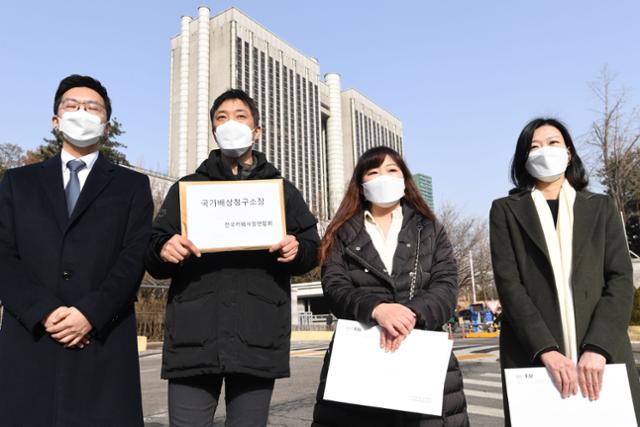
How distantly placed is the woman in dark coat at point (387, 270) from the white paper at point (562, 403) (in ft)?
1.13

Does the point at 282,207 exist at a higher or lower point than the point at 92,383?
higher

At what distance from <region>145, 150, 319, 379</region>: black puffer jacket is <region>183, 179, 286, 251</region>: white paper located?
124 millimetres

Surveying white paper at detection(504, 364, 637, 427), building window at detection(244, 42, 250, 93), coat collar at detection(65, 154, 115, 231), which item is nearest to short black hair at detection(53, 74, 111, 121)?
coat collar at detection(65, 154, 115, 231)

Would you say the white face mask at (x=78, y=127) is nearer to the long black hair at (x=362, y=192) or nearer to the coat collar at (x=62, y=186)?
the coat collar at (x=62, y=186)

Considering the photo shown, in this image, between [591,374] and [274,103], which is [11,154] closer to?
[274,103]

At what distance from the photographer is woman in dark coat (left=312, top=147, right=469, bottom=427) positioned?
8.17 ft

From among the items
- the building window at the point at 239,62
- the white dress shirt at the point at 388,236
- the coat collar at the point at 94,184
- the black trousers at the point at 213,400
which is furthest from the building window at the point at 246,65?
the black trousers at the point at 213,400

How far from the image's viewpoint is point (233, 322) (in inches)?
99.9

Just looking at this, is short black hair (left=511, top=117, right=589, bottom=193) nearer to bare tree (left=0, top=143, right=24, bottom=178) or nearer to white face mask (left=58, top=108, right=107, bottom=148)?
white face mask (left=58, top=108, right=107, bottom=148)

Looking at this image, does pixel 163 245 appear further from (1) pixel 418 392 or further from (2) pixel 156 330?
(2) pixel 156 330

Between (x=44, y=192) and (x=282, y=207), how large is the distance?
1191mm

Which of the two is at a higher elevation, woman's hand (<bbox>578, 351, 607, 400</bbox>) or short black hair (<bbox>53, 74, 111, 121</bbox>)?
short black hair (<bbox>53, 74, 111, 121</bbox>)

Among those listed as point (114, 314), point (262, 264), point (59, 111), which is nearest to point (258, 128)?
point (262, 264)

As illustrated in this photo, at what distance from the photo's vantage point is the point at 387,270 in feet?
8.84
